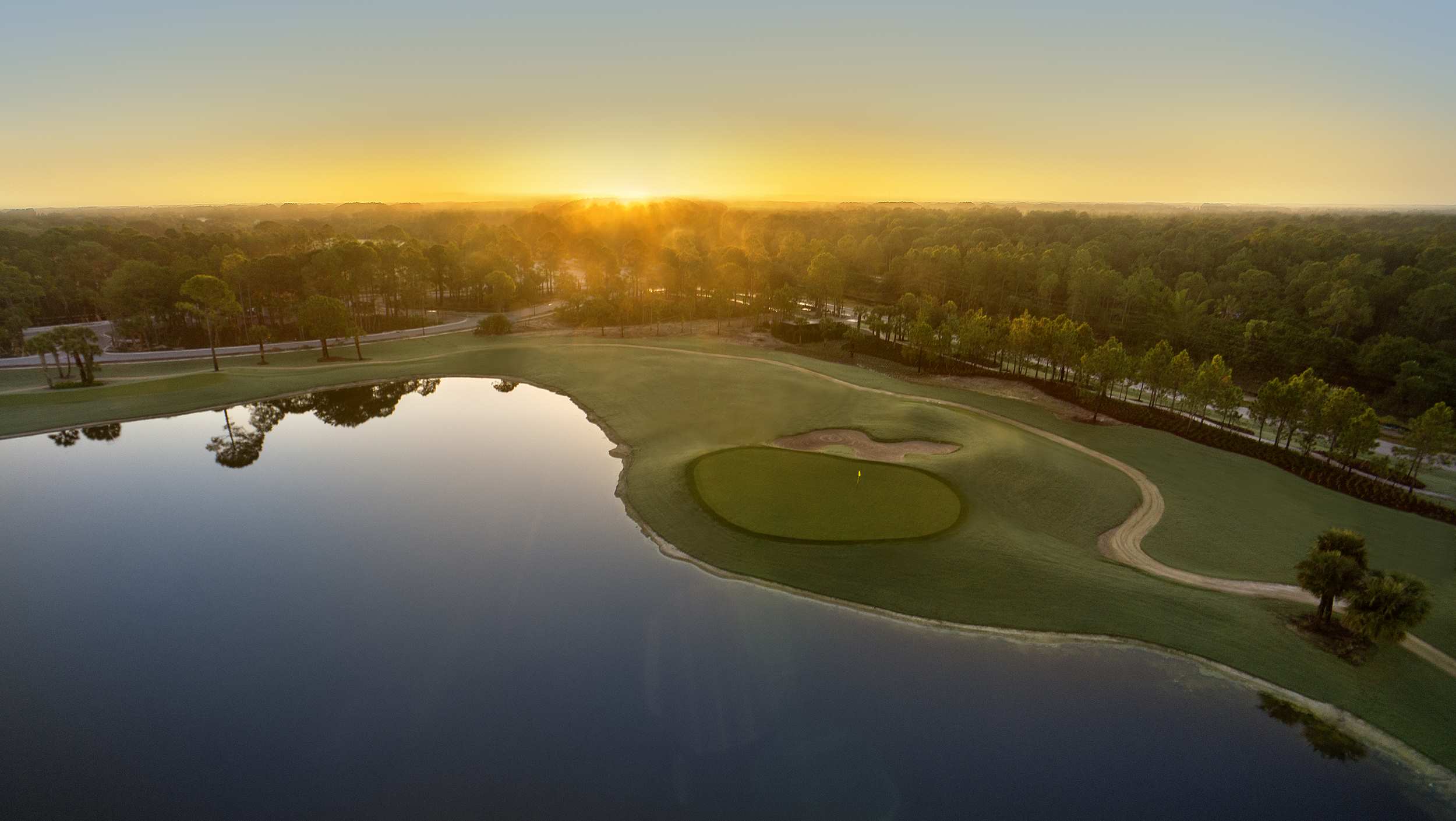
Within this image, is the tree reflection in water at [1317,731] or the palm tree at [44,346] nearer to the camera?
the tree reflection in water at [1317,731]

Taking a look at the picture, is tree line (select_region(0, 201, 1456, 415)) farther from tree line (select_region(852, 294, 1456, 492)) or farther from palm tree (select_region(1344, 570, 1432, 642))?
palm tree (select_region(1344, 570, 1432, 642))

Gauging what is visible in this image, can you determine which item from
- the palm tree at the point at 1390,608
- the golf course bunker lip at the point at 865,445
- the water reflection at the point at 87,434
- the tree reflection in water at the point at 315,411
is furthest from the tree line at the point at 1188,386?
the water reflection at the point at 87,434

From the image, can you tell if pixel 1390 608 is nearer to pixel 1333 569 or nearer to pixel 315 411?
pixel 1333 569

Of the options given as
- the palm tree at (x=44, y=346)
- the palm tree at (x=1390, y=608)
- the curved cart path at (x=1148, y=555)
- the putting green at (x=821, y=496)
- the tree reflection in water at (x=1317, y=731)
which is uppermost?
the palm tree at (x=44, y=346)

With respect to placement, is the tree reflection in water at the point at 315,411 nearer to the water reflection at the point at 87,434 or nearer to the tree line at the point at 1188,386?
the water reflection at the point at 87,434

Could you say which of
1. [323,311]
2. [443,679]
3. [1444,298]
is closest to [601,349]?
[323,311]

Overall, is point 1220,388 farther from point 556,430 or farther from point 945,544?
point 556,430

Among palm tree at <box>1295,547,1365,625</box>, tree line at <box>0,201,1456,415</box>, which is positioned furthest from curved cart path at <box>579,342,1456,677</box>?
tree line at <box>0,201,1456,415</box>
